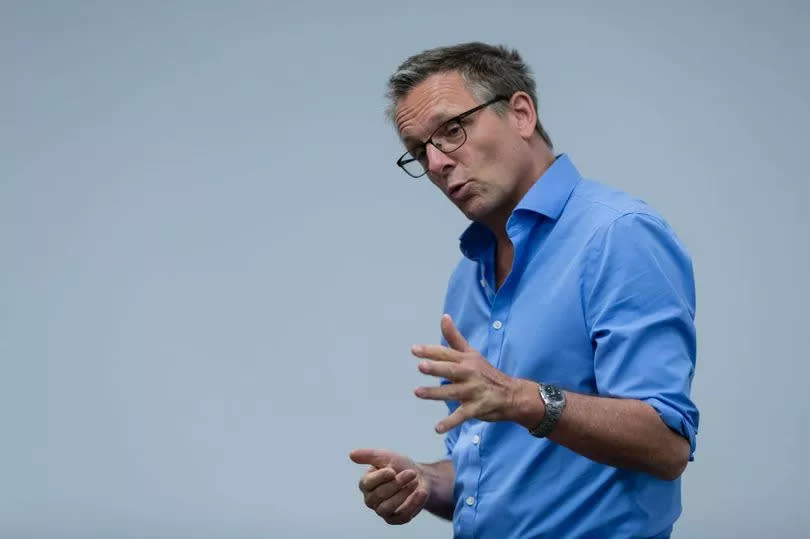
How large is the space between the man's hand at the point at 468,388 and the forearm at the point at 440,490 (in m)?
0.53

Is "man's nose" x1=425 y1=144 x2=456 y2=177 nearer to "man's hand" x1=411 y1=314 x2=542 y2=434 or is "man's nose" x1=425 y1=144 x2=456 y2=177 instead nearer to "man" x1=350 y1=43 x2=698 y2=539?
"man" x1=350 y1=43 x2=698 y2=539

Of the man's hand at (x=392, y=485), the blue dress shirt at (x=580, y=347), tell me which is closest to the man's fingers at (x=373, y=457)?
the man's hand at (x=392, y=485)

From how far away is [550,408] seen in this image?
1.45 meters

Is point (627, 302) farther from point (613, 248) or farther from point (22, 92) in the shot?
point (22, 92)

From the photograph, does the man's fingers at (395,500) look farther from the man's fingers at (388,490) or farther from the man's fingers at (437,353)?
the man's fingers at (437,353)

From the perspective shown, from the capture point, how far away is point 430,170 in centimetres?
189

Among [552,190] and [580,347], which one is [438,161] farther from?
[580,347]

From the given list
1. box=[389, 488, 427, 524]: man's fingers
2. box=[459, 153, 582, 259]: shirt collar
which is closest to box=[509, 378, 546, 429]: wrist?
box=[459, 153, 582, 259]: shirt collar

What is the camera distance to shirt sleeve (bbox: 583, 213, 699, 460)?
1.52 metres

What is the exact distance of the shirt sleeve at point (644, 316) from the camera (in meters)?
1.52

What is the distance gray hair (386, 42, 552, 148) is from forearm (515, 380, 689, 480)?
636 millimetres

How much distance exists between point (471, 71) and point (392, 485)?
723 mm

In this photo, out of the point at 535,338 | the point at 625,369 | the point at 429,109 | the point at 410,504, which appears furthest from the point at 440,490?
the point at 429,109

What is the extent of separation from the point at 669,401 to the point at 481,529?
424 mm
